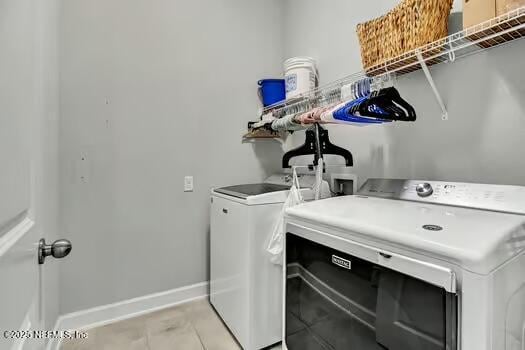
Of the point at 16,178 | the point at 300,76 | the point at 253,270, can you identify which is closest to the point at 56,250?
the point at 16,178

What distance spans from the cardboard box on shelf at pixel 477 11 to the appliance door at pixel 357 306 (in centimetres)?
98

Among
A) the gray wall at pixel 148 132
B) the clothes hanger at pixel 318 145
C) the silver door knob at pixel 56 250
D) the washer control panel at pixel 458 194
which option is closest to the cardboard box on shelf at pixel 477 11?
the washer control panel at pixel 458 194

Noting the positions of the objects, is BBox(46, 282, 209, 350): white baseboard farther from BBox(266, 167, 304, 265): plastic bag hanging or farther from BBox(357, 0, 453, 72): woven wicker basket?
BBox(357, 0, 453, 72): woven wicker basket

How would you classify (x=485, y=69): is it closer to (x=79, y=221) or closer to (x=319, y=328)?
(x=319, y=328)

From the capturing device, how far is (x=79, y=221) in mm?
1814

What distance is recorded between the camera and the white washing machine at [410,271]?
2.10ft

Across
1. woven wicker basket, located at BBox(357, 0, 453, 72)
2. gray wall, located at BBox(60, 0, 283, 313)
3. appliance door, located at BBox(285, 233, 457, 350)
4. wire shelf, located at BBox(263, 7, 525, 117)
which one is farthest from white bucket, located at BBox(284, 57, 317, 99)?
appliance door, located at BBox(285, 233, 457, 350)

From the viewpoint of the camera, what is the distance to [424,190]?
1.19 meters

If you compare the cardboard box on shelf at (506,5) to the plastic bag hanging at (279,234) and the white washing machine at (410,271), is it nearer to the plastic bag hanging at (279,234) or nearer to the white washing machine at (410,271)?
the white washing machine at (410,271)

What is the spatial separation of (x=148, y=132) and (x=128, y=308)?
1.30 meters

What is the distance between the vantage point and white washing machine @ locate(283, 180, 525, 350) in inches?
25.2

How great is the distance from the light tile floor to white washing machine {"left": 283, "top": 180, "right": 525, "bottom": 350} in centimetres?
65

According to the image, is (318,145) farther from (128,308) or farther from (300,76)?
(128,308)

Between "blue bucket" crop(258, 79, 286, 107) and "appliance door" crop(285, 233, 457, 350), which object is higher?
"blue bucket" crop(258, 79, 286, 107)
